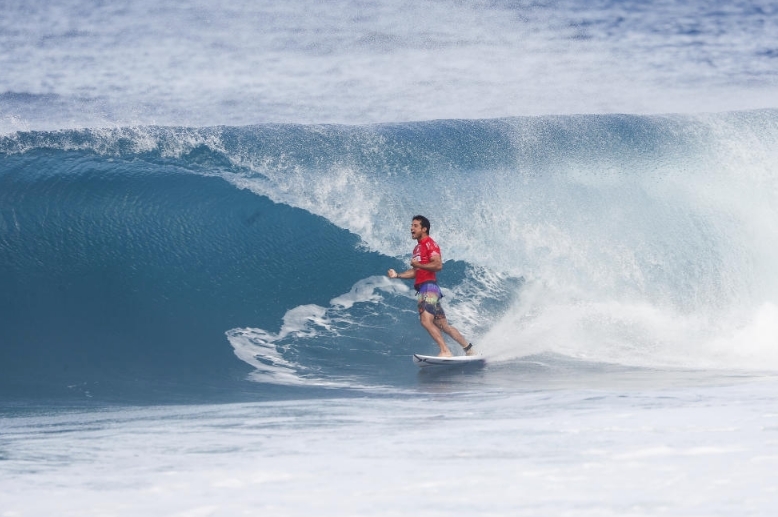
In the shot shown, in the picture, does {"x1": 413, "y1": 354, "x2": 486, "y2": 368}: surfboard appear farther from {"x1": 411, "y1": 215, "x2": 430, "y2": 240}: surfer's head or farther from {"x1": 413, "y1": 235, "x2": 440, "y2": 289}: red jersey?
{"x1": 411, "y1": 215, "x2": 430, "y2": 240}: surfer's head

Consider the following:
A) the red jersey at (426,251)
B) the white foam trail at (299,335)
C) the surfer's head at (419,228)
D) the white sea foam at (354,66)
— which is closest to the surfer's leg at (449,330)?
the red jersey at (426,251)

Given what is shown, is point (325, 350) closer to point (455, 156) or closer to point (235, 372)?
point (235, 372)

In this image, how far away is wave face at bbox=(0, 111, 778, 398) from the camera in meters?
8.02

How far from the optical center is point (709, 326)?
9.21 metres

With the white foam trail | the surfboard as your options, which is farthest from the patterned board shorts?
the white foam trail

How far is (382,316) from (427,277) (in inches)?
60.3

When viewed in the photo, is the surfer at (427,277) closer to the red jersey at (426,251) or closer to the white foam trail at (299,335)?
the red jersey at (426,251)

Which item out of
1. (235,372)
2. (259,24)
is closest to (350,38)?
(259,24)

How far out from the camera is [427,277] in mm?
7516

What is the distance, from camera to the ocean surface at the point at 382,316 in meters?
4.04

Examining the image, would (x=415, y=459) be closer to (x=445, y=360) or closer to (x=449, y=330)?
(x=445, y=360)

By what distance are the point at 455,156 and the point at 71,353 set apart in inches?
234

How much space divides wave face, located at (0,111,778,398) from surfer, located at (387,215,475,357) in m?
0.49

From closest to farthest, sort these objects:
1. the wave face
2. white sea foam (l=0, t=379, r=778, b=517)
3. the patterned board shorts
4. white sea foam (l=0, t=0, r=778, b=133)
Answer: white sea foam (l=0, t=379, r=778, b=517) → the patterned board shorts → the wave face → white sea foam (l=0, t=0, r=778, b=133)
